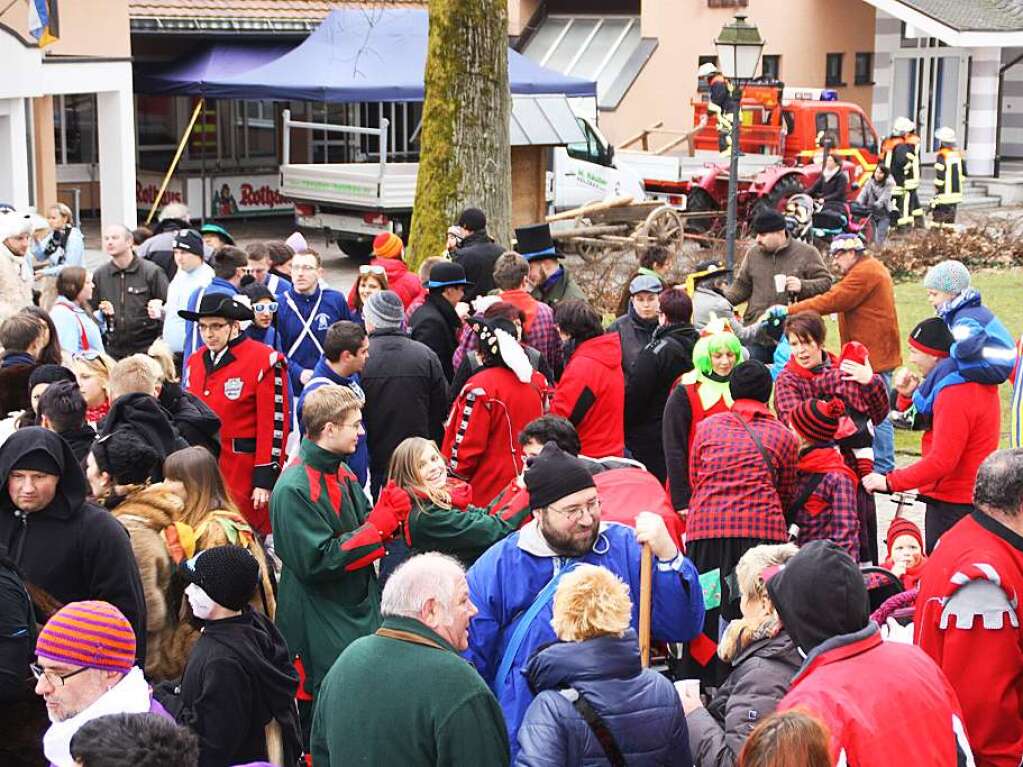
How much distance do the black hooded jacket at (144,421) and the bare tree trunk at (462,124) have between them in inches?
289

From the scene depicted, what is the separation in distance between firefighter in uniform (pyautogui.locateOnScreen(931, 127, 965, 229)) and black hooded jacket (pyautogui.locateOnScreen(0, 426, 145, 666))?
20486 millimetres

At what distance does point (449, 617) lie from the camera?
3980 millimetres

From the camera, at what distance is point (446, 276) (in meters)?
8.91

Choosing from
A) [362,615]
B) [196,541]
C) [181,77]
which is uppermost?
[181,77]

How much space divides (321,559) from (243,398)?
2.23 meters

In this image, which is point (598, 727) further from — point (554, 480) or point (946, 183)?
point (946, 183)

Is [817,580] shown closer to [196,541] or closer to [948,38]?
[196,541]

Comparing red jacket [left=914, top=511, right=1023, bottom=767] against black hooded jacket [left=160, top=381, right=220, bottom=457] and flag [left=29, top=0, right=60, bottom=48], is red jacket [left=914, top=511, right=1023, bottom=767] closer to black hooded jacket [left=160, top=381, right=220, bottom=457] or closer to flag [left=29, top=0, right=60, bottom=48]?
black hooded jacket [left=160, top=381, right=220, bottom=457]

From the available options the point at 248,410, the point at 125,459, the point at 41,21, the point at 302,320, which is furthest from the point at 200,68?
the point at 125,459

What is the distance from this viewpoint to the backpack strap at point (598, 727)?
154 inches

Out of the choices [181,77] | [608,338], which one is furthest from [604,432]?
[181,77]

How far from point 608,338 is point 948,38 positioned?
26.7m

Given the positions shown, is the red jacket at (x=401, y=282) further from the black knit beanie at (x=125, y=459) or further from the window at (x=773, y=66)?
the window at (x=773, y=66)

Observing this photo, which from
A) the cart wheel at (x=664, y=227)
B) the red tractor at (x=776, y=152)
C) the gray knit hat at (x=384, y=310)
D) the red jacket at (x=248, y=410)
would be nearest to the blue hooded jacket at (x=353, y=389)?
the red jacket at (x=248, y=410)
